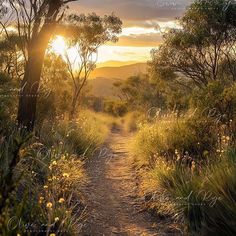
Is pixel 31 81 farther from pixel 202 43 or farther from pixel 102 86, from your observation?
pixel 102 86

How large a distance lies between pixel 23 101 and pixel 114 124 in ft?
65.1

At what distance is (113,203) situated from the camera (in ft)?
26.5

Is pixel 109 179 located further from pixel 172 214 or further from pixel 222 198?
pixel 222 198

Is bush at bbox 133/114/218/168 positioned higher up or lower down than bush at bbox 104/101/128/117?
higher up

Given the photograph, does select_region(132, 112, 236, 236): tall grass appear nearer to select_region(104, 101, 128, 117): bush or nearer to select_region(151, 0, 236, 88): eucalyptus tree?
select_region(151, 0, 236, 88): eucalyptus tree

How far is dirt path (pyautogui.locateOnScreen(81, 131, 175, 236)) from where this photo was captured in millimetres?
6578

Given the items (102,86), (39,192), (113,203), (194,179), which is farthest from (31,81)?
(102,86)

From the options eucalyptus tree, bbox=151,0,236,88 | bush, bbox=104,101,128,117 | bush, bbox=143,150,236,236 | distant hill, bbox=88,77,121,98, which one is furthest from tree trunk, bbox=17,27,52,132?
distant hill, bbox=88,77,121,98

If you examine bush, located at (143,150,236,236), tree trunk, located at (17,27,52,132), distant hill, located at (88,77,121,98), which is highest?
tree trunk, located at (17,27,52,132)

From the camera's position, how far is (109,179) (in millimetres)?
10195

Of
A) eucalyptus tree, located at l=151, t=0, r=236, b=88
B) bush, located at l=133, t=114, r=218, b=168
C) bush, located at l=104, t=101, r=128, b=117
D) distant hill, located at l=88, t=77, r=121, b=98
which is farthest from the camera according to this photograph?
distant hill, located at l=88, t=77, r=121, b=98

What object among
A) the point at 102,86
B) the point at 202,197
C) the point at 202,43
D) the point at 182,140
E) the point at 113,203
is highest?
the point at 202,43

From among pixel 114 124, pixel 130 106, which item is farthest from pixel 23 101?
pixel 130 106

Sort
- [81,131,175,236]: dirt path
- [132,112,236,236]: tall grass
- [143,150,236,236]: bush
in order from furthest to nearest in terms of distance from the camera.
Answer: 1. [81,131,175,236]: dirt path
2. [132,112,236,236]: tall grass
3. [143,150,236,236]: bush
